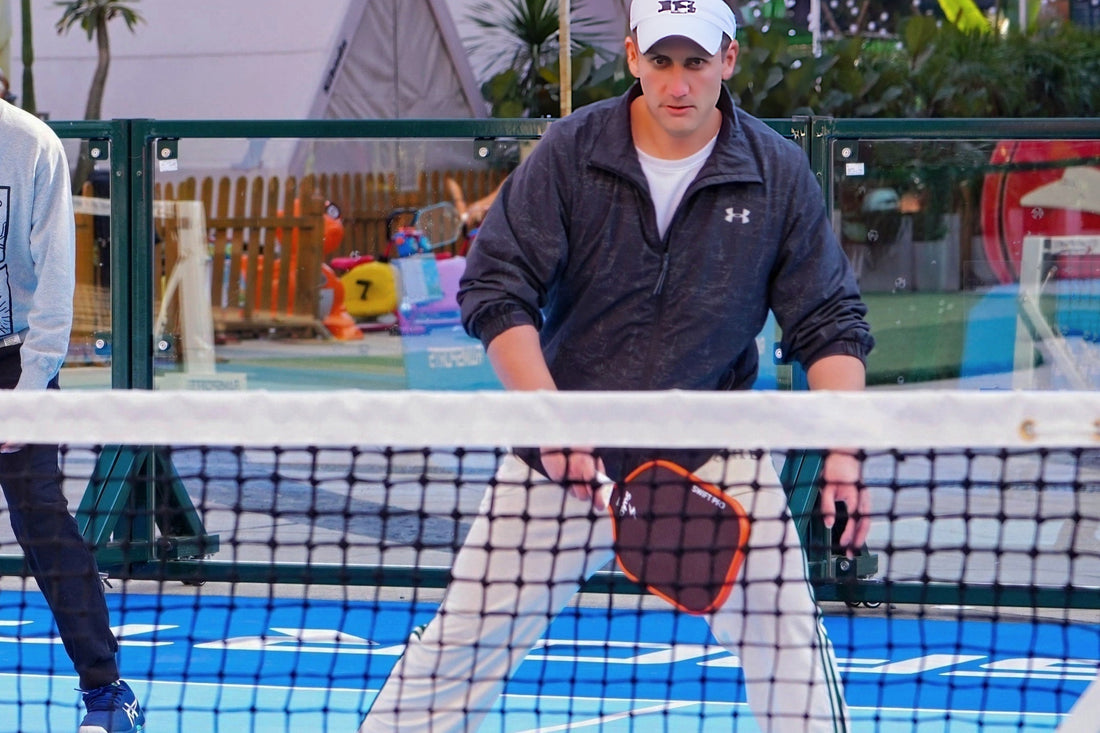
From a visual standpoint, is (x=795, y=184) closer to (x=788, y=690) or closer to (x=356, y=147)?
(x=788, y=690)

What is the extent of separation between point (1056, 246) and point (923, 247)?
0.50 metres

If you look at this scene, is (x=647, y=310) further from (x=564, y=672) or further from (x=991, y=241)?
(x=991, y=241)

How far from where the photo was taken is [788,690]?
2.81 m

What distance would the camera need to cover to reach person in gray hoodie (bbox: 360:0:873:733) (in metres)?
2.90

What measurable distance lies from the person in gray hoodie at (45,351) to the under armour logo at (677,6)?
1.65m

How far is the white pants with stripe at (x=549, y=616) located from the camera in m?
2.83

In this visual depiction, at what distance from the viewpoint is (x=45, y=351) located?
3.82 m

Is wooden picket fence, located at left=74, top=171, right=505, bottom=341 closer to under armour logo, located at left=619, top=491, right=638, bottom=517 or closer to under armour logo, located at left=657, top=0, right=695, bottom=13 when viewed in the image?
under armour logo, located at left=657, top=0, right=695, bottom=13

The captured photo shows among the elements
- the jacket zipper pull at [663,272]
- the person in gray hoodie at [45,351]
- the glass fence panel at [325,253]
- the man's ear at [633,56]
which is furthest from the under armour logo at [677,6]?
the glass fence panel at [325,253]

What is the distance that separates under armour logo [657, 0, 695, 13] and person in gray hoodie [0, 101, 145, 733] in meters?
1.65

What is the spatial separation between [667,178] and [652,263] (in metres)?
0.18

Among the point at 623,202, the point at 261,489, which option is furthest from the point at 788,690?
the point at 261,489

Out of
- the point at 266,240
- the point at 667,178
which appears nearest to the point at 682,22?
the point at 667,178

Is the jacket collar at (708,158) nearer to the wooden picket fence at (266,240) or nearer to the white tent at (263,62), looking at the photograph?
the wooden picket fence at (266,240)
